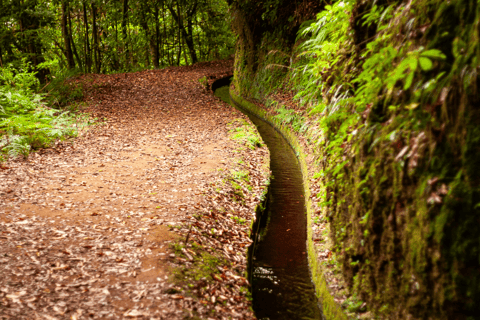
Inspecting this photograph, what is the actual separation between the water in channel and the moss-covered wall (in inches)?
29.2

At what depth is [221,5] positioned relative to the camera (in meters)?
26.1

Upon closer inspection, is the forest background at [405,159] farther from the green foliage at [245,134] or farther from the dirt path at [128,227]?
the green foliage at [245,134]

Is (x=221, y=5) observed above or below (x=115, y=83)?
above

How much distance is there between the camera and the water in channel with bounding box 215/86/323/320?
4117mm

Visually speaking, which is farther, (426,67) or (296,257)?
(296,257)

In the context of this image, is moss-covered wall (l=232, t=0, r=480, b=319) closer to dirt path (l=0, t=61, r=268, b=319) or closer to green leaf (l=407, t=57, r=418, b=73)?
green leaf (l=407, t=57, r=418, b=73)

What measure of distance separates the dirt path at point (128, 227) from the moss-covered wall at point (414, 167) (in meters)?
1.58

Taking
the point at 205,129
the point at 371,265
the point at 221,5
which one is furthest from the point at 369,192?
the point at 221,5

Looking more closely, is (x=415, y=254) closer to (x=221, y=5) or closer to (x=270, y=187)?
(x=270, y=187)

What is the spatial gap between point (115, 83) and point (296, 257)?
48.2 ft

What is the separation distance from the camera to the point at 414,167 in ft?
8.45

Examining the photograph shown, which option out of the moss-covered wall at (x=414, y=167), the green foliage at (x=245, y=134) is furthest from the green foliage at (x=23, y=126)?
the moss-covered wall at (x=414, y=167)

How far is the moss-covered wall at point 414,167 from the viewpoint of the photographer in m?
2.24

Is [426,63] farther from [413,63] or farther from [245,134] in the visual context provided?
[245,134]
